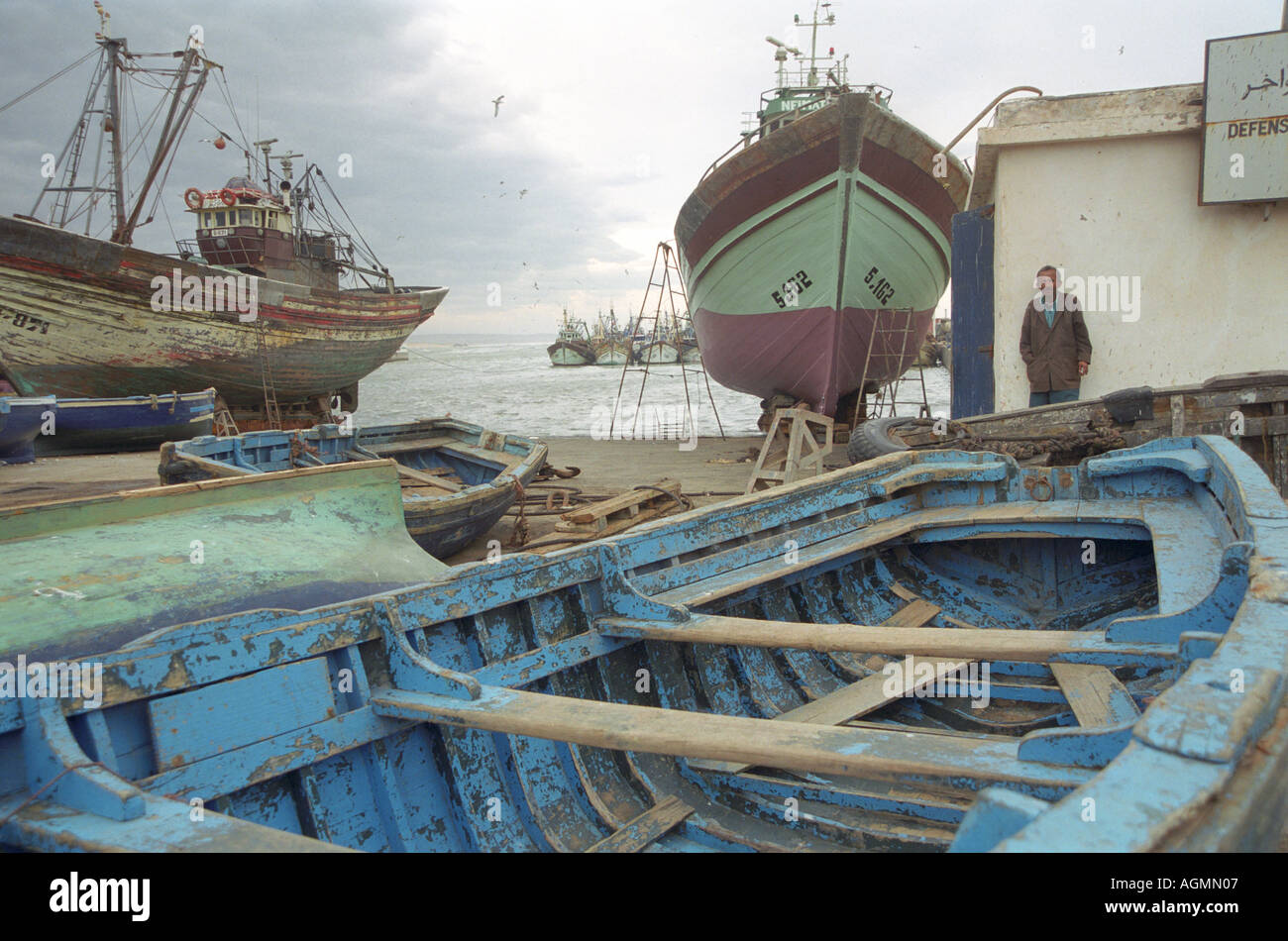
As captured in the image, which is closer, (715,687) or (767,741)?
(767,741)

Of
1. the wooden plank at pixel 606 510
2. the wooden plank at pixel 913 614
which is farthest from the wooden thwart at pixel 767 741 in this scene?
the wooden plank at pixel 606 510

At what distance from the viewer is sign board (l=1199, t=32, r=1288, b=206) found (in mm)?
7113

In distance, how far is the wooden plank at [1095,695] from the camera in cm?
282

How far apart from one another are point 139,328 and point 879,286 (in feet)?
46.9

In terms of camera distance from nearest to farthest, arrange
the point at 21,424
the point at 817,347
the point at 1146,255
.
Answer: the point at 1146,255
the point at 817,347
the point at 21,424

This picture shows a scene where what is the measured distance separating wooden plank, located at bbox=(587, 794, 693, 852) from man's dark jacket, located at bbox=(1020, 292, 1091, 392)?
20.7ft

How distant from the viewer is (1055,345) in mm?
7504

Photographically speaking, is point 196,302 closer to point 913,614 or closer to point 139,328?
point 139,328

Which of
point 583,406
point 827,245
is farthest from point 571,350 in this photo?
point 827,245

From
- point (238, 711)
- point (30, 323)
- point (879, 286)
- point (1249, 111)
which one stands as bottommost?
point (238, 711)

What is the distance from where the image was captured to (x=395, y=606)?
2611 mm

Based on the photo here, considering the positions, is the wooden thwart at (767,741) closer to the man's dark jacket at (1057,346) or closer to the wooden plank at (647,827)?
the wooden plank at (647,827)
